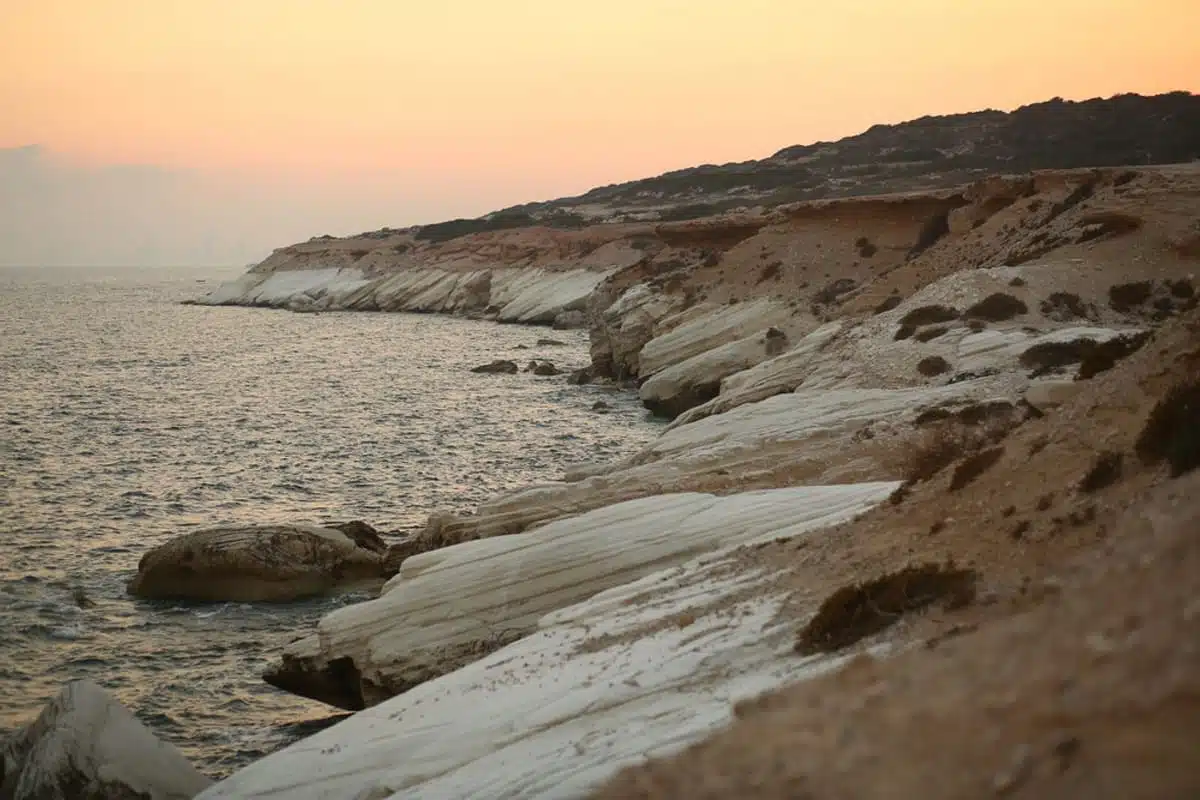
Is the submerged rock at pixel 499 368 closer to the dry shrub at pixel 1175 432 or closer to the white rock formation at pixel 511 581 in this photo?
the white rock formation at pixel 511 581

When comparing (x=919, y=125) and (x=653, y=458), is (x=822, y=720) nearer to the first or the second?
(x=653, y=458)

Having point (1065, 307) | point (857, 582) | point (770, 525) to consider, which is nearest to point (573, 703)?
point (857, 582)

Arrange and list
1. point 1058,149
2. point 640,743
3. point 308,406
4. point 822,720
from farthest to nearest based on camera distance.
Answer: point 1058,149, point 308,406, point 640,743, point 822,720

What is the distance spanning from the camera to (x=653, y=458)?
2575 centimetres

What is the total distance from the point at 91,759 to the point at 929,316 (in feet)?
85.0

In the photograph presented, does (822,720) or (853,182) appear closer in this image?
(822,720)

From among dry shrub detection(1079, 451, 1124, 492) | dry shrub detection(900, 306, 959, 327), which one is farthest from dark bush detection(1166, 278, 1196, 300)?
dry shrub detection(1079, 451, 1124, 492)

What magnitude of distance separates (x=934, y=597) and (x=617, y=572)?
23.1ft

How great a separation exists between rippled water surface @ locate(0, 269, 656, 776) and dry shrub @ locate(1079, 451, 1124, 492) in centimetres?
1327

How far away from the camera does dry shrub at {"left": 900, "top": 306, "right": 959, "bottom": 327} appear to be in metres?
31.8

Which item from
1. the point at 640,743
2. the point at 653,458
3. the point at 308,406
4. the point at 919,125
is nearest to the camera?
the point at 640,743

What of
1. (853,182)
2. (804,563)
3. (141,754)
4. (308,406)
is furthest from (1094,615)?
(853,182)

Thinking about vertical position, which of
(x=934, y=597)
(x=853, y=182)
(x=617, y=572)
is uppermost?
(x=853, y=182)

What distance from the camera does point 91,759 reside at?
1397 centimetres
